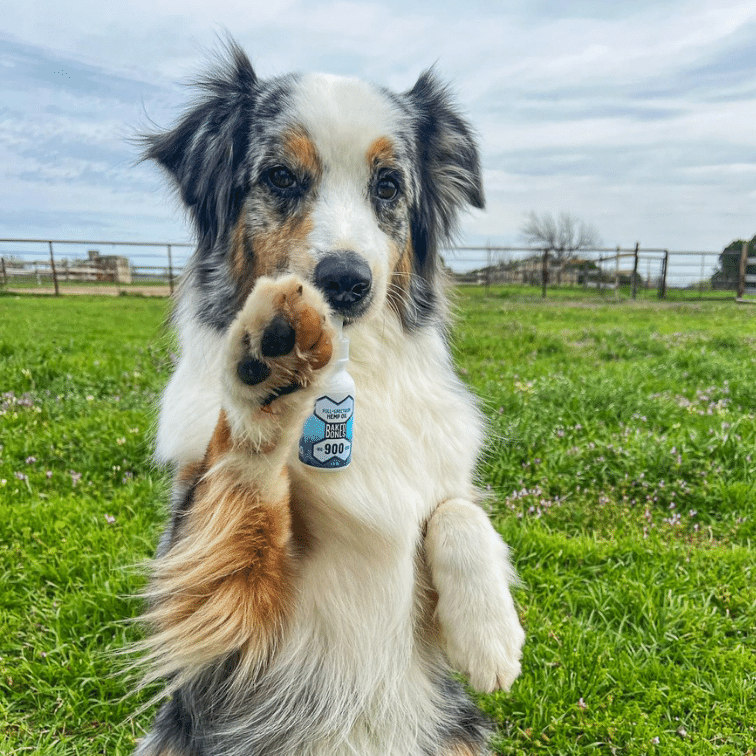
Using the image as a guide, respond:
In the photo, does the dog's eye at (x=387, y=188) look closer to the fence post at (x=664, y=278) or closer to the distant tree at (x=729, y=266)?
the fence post at (x=664, y=278)

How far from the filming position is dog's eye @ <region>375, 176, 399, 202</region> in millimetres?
2500

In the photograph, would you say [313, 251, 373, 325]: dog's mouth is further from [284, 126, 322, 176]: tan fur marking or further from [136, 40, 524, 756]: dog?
[284, 126, 322, 176]: tan fur marking

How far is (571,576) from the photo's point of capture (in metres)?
3.55

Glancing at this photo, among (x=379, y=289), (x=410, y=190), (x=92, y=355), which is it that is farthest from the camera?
(x=92, y=355)

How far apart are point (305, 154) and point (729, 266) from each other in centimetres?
2863

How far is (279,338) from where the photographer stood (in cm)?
146

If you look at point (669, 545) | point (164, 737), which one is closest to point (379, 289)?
point (164, 737)

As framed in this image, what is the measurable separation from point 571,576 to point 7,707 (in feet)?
9.21

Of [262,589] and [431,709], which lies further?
[431,709]

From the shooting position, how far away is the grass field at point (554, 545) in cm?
274

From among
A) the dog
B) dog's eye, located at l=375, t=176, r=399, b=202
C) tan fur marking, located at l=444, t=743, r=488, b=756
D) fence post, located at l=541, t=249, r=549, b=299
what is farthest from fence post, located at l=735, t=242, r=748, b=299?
tan fur marking, located at l=444, t=743, r=488, b=756

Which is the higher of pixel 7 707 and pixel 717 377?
pixel 717 377

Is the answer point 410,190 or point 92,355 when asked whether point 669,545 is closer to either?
point 410,190

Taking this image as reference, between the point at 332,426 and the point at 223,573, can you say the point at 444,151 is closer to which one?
the point at 332,426
